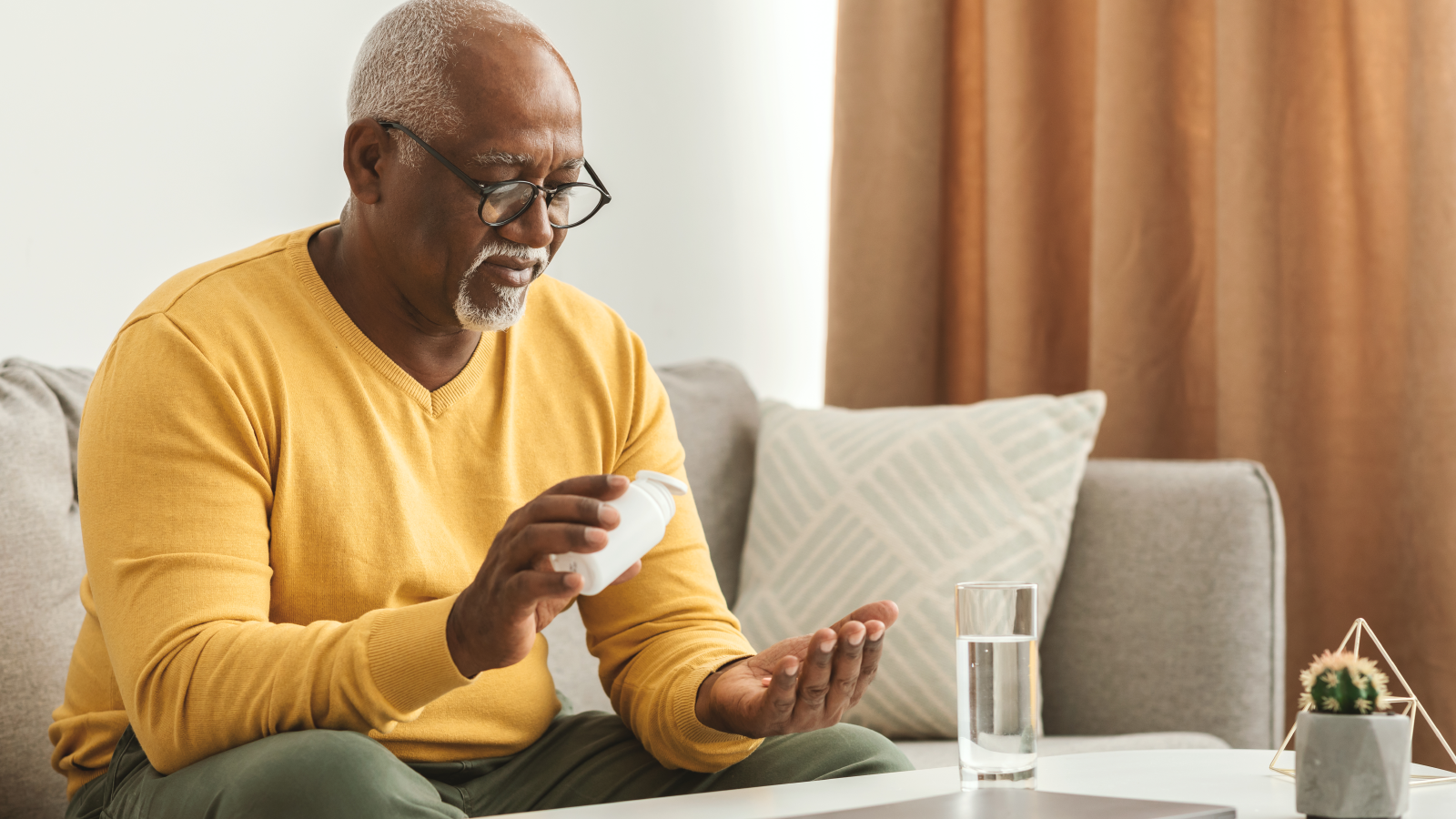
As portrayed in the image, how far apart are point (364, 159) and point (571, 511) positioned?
0.52m

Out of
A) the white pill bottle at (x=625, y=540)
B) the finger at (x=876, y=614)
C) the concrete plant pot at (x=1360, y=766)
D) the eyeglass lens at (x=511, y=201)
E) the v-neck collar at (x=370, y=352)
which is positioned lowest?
the concrete plant pot at (x=1360, y=766)

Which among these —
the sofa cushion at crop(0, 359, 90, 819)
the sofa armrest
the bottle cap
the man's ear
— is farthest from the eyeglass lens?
the sofa armrest

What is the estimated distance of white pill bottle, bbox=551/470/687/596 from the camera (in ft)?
2.72

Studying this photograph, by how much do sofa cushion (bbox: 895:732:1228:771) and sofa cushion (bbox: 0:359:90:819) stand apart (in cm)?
92

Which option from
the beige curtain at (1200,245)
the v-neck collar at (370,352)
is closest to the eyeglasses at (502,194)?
the v-neck collar at (370,352)

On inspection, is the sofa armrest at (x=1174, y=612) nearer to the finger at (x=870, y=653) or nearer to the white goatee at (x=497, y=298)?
the finger at (x=870, y=653)

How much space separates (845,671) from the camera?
0.96m

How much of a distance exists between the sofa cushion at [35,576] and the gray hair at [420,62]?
52 centimetres

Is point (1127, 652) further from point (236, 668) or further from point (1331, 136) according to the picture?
point (236, 668)

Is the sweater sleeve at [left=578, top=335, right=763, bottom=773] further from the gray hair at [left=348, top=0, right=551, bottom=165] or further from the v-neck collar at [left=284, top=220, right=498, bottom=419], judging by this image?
the gray hair at [left=348, top=0, right=551, bottom=165]

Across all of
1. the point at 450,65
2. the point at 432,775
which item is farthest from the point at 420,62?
the point at 432,775

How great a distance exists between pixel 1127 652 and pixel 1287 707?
1.45 feet

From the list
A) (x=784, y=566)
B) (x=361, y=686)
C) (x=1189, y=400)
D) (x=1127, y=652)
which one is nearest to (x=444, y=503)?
(x=361, y=686)

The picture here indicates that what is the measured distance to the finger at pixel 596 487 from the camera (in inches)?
32.5
